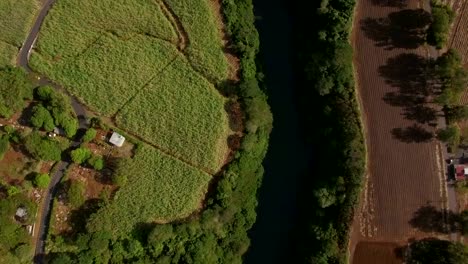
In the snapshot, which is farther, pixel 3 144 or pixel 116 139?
pixel 116 139

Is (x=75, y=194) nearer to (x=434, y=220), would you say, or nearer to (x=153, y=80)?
(x=153, y=80)

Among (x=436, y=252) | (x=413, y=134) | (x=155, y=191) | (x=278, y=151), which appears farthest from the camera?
(x=278, y=151)

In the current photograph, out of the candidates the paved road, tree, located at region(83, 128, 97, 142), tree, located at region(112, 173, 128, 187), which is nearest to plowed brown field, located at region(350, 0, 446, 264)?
the paved road

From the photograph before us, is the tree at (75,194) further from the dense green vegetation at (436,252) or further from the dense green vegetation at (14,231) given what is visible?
the dense green vegetation at (436,252)

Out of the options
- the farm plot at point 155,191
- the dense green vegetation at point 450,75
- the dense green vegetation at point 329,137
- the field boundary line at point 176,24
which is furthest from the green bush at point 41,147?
the dense green vegetation at point 450,75

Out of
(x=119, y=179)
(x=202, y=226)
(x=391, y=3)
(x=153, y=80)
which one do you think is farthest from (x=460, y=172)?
(x=119, y=179)

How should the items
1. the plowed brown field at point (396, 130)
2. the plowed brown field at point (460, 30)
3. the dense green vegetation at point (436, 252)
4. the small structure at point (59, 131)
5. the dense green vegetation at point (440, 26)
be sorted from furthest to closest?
1. the plowed brown field at point (460, 30)
2. the small structure at point (59, 131)
3. the plowed brown field at point (396, 130)
4. the dense green vegetation at point (440, 26)
5. the dense green vegetation at point (436, 252)
